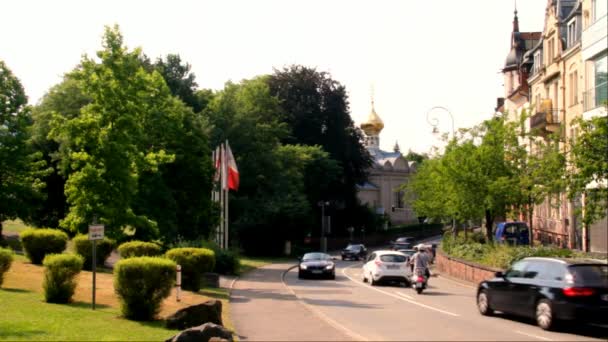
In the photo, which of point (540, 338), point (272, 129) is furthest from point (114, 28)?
point (272, 129)

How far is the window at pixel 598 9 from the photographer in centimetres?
2661

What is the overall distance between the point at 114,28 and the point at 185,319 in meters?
18.1

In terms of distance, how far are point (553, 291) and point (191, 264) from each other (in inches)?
553

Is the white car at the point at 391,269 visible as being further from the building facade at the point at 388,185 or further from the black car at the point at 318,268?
the building facade at the point at 388,185

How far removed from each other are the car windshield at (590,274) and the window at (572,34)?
26.9 m

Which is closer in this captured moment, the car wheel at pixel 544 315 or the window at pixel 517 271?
the car wheel at pixel 544 315

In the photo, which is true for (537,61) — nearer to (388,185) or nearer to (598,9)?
(598,9)

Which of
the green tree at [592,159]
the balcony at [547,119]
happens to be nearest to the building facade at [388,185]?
the balcony at [547,119]

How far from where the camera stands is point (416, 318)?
18.9 meters

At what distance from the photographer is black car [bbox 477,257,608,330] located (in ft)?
50.6

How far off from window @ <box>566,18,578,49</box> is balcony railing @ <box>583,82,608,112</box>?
1117 centimetres

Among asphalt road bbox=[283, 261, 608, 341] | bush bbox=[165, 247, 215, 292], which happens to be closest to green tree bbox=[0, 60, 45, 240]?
bush bbox=[165, 247, 215, 292]

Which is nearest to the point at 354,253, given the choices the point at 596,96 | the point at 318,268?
the point at 318,268

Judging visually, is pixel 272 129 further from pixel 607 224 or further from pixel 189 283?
pixel 189 283
